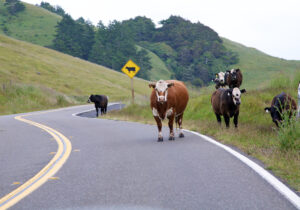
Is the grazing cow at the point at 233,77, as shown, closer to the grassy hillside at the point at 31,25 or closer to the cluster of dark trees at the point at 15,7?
the grassy hillside at the point at 31,25

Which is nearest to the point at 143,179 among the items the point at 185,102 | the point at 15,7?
the point at 185,102

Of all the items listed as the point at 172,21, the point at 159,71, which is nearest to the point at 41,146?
the point at 159,71

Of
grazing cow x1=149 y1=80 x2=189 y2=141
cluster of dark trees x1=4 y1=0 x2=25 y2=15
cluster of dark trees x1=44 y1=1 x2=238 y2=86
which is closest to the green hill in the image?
cluster of dark trees x1=4 y1=0 x2=25 y2=15

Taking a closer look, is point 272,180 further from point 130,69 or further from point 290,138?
point 130,69

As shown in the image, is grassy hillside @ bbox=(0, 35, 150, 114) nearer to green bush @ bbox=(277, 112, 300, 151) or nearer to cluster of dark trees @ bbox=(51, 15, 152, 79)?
cluster of dark trees @ bbox=(51, 15, 152, 79)

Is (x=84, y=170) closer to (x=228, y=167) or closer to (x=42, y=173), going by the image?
(x=42, y=173)

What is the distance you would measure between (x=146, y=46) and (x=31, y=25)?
39.4 meters

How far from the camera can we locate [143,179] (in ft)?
22.1

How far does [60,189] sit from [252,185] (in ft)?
8.98

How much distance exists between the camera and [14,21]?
492ft

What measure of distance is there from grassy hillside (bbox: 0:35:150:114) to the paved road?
25.7 meters

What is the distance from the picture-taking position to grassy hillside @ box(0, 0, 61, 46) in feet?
442

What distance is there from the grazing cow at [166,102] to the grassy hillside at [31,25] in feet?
398

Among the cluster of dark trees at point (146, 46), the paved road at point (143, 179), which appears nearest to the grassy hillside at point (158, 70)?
the cluster of dark trees at point (146, 46)
